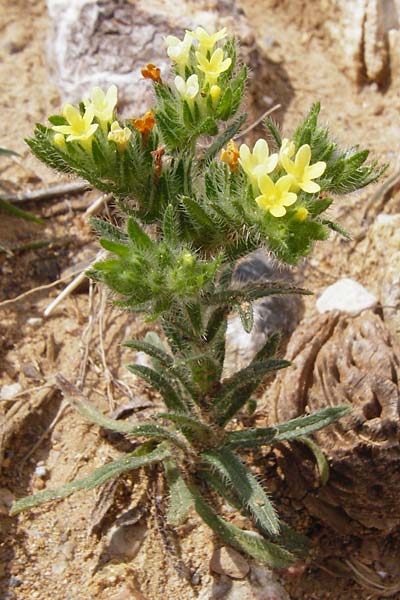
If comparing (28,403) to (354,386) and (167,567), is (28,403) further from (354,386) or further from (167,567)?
(354,386)

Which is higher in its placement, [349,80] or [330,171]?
[349,80]

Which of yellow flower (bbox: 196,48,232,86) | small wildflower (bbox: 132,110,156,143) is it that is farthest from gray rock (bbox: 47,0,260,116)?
small wildflower (bbox: 132,110,156,143)

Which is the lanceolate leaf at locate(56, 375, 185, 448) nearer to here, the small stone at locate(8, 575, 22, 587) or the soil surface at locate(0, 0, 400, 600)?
the soil surface at locate(0, 0, 400, 600)

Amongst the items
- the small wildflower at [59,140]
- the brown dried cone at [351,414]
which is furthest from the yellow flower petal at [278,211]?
the brown dried cone at [351,414]

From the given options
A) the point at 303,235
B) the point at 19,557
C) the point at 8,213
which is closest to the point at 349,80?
the point at 8,213

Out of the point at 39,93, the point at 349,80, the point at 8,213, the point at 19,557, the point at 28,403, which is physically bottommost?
the point at 19,557

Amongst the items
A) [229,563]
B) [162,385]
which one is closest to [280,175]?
[162,385]

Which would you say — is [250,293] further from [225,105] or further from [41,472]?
[41,472]
